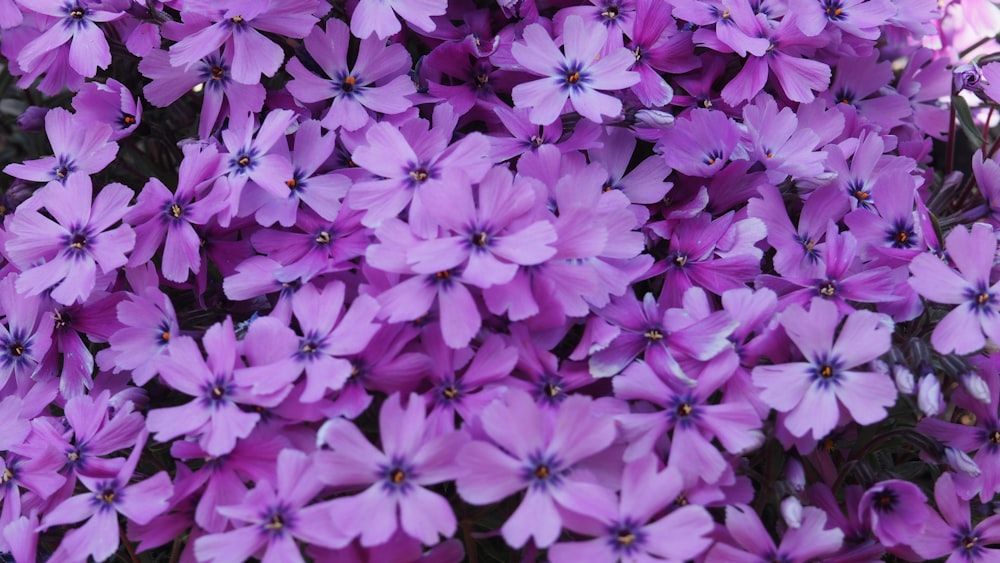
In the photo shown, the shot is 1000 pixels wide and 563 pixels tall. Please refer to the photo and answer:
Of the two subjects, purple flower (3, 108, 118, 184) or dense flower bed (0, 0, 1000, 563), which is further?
purple flower (3, 108, 118, 184)

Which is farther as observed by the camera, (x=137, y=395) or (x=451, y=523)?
(x=137, y=395)

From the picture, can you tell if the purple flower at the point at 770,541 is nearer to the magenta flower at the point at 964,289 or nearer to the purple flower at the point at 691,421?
the purple flower at the point at 691,421

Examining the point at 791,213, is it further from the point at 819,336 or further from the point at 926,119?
the point at 926,119

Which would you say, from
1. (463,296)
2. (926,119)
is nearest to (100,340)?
(463,296)

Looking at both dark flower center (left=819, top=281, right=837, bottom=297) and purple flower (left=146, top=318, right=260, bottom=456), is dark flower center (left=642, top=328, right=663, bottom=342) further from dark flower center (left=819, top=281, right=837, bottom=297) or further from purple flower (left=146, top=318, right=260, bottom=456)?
purple flower (left=146, top=318, right=260, bottom=456)

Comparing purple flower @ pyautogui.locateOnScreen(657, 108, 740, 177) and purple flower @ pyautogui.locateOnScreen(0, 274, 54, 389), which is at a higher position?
purple flower @ pyautogui.locateOnScreen(657, 108, 740, 177)

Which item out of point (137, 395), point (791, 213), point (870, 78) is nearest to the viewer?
point (137, 395)

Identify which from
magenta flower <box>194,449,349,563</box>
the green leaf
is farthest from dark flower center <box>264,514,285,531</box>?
the green leaf

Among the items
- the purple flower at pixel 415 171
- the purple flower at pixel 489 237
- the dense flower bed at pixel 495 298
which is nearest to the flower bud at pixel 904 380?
the dense flower bed at pixel 495 298
